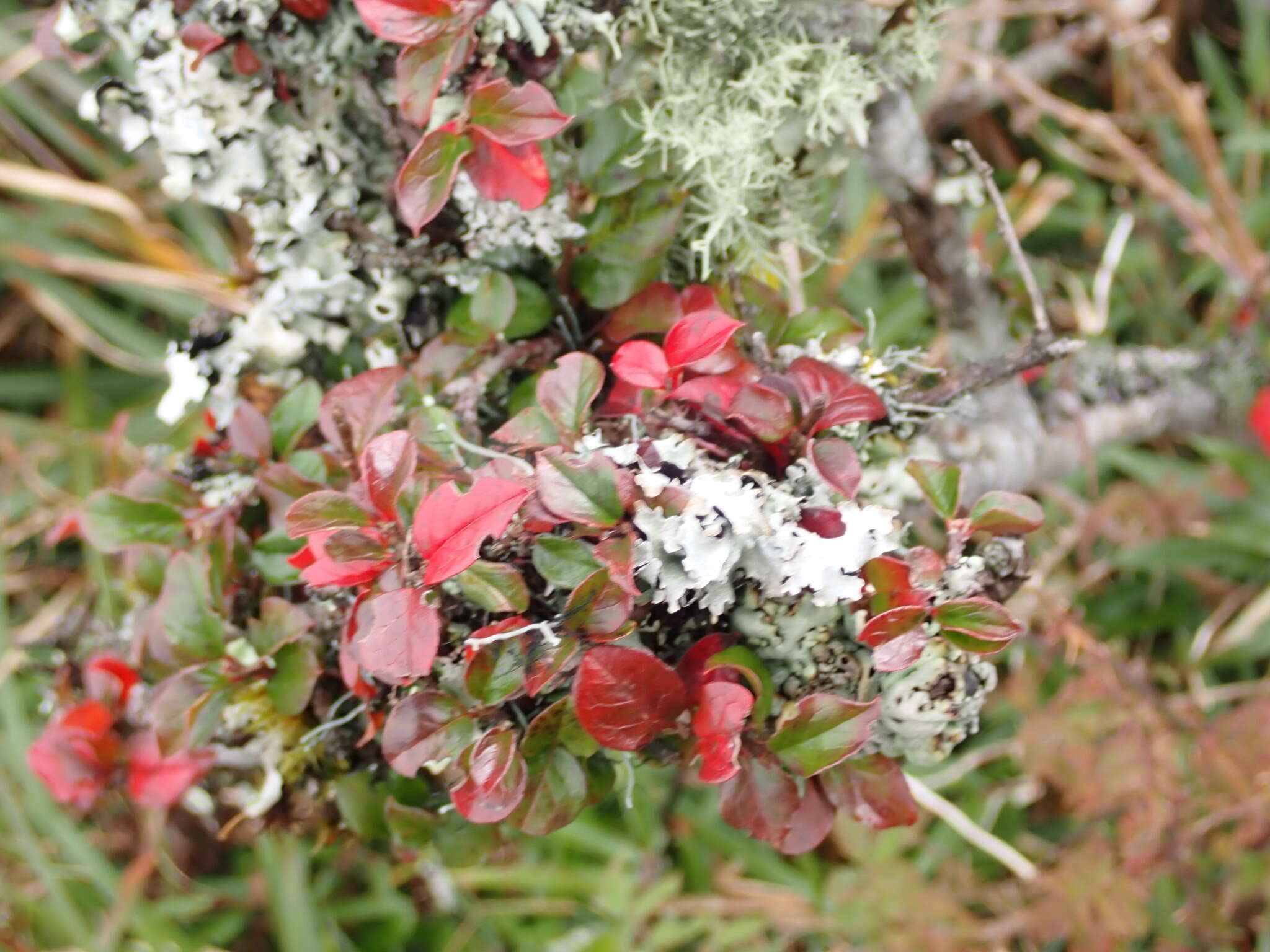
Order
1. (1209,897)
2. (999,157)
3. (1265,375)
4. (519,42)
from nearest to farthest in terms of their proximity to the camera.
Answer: (519,42), (1209,897), (1265,375), (999,157)

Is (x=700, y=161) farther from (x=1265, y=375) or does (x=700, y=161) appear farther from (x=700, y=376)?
(x=1265, y=375)

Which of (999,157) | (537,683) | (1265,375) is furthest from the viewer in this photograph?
(999,157)

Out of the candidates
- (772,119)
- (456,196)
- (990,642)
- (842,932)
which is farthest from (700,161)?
(842,932)

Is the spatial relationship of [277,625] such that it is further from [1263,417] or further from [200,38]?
[1263,417]

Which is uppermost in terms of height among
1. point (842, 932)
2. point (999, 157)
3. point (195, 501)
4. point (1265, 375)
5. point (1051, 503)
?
point (195, 501)

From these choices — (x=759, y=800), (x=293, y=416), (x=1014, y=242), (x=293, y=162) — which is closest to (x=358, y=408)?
(x=293, y=416)
